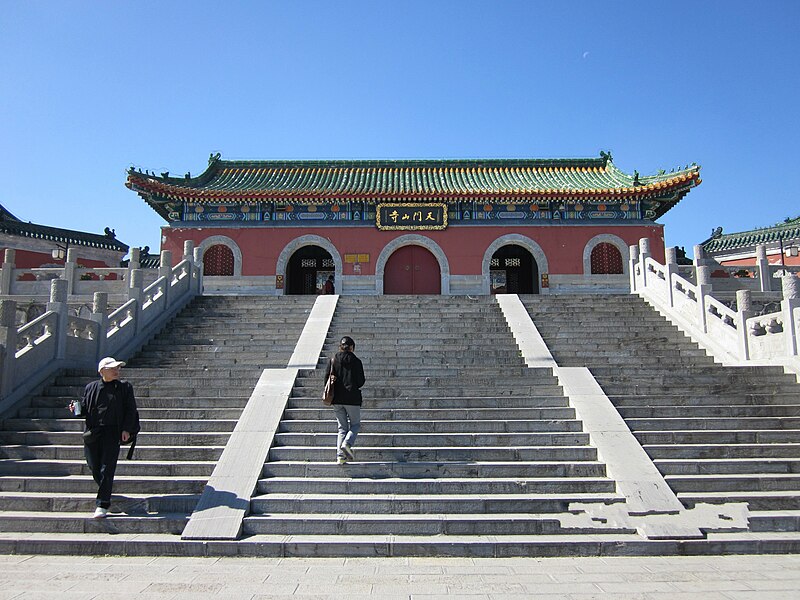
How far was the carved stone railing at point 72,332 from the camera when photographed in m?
6.88

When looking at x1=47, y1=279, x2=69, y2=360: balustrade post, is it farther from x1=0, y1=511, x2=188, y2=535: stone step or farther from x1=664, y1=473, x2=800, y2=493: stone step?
x1=664, y1=473, x2=800, y2=493: stone step

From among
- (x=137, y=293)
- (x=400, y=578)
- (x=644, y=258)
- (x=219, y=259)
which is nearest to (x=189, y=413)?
(x=400, y=578)

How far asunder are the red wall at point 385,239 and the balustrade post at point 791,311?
9.84 meters

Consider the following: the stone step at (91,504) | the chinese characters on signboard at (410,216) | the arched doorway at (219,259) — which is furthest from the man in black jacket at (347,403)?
the arched doorway at (219,259)

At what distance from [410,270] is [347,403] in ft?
41.6

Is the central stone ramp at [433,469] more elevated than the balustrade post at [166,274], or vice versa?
the balustrade post at [166,274]

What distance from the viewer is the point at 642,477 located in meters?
5.35

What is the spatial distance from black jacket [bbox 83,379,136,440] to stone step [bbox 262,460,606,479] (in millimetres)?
1295

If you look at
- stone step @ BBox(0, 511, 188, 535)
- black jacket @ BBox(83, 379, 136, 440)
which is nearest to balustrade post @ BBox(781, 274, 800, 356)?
stone step @ BBox(0, 511, 188, 535)

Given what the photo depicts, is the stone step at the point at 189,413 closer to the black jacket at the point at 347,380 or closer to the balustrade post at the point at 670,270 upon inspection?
the black jacket at the point at 347,380

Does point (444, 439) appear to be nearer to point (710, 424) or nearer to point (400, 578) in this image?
point (400, 578)

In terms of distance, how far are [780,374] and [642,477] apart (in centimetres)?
368

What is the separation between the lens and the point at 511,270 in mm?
19203

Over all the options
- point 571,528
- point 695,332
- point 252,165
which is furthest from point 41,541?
point 252,165
